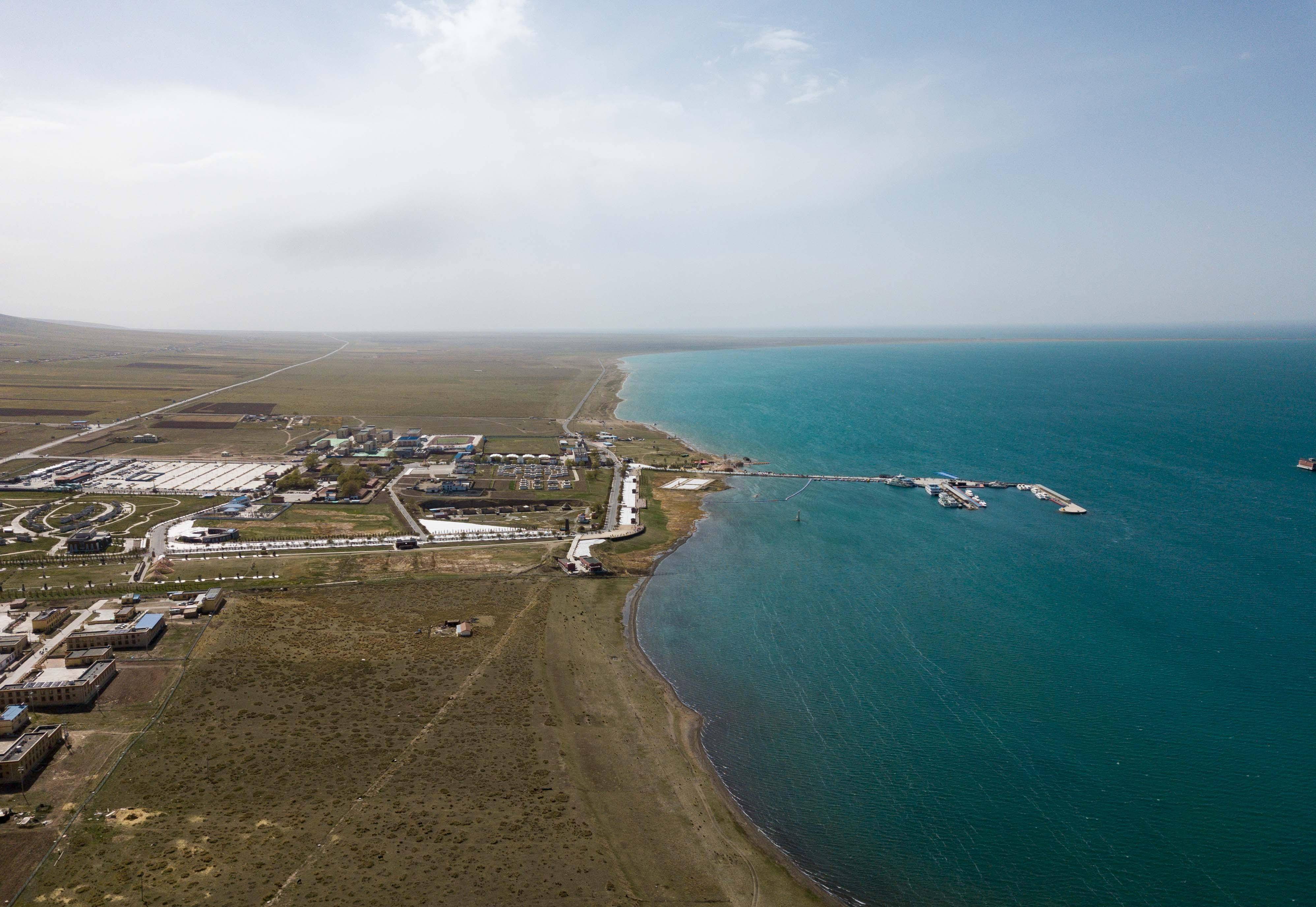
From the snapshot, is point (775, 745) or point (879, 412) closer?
point (775, 745)

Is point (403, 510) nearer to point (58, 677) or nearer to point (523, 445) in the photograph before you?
point (58, 677)

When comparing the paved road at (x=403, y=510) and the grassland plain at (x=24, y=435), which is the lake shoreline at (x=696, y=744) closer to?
the paved road at (x=403, y=510)

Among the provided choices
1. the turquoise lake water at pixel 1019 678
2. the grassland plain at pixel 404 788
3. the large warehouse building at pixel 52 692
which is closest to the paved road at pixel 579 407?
the turquoise lake water at pixel 1019 678

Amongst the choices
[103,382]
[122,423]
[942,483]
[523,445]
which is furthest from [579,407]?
[103,382]

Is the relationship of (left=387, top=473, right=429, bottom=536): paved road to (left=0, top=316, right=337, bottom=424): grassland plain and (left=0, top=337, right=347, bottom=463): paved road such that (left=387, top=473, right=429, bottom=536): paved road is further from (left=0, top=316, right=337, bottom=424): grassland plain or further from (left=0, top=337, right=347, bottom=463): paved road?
(left=0, top=316, right=337, bottom=424): grassland plain

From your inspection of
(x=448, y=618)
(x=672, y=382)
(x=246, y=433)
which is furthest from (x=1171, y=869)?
(x=672, y=382)

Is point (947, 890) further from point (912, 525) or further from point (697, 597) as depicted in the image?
point (912, 525)
